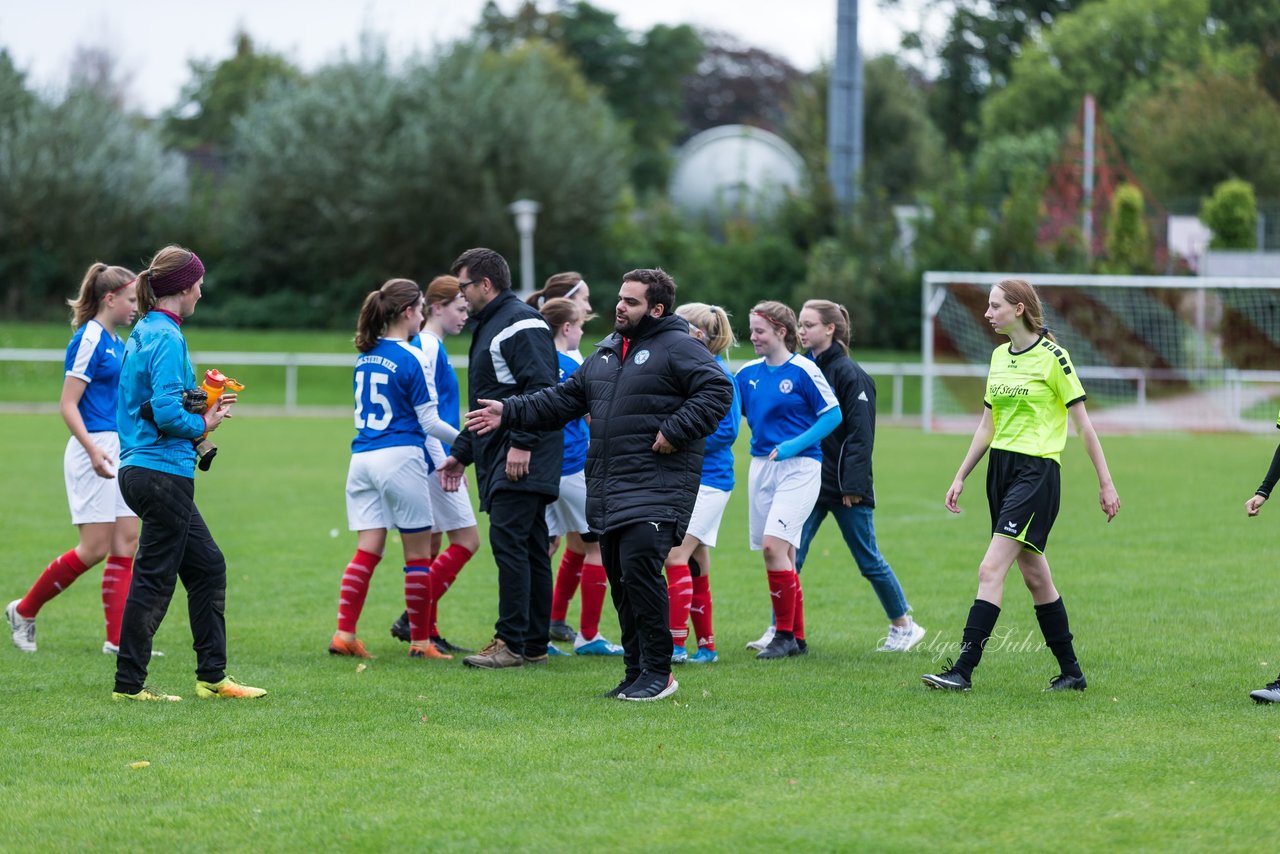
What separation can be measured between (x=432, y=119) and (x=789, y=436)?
103ft

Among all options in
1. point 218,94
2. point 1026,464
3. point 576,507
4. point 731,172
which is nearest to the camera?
point 1026,464

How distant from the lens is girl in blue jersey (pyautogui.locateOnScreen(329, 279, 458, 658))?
7.77 m

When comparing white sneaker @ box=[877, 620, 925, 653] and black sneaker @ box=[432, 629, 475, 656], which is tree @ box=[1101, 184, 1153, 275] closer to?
white sneaker @ box=[877, 620, 925, 653]

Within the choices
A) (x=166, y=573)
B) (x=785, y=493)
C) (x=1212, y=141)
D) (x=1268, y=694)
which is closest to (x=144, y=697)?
(x=166, y=573)

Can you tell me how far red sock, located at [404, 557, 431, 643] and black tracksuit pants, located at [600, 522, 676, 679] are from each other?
4.75 feet

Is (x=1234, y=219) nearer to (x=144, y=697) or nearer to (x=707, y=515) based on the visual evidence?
(x=707, y=515)

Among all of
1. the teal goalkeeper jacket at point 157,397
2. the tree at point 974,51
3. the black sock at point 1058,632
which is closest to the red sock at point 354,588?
the teal goalkeeper jacket at point 157,397

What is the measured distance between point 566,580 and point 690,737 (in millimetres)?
2883

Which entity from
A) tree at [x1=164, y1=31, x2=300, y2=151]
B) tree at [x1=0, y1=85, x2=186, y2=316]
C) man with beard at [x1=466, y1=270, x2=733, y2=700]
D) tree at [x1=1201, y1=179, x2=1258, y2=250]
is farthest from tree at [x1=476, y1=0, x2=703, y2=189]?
man with beard at [x1=466, y1=270, x2=733, y2=700]

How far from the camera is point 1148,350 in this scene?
29172 mm

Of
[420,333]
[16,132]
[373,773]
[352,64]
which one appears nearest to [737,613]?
[420,333]

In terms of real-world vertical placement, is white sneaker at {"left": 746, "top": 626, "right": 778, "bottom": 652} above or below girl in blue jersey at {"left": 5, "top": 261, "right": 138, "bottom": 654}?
below

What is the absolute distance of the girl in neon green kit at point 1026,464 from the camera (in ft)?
21.9

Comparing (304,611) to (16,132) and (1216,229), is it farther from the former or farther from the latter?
(16,132)
